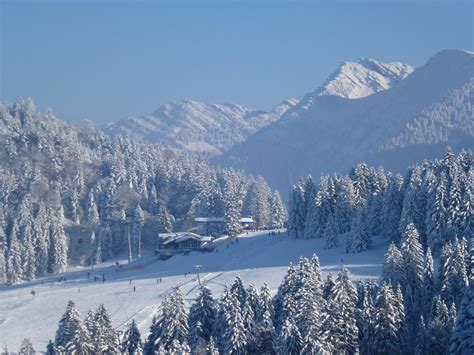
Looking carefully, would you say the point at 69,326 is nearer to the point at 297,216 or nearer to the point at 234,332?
the point at 234,332

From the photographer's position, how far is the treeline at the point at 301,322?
49.7m

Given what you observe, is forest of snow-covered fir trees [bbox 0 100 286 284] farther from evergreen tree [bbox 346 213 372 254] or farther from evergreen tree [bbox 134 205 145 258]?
evergreen tree [bbox 346 213 372 254]

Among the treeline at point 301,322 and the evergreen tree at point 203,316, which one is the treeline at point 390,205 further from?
the evergreen tree at point 203,316

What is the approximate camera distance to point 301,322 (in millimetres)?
49844

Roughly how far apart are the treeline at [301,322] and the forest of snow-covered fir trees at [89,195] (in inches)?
2497

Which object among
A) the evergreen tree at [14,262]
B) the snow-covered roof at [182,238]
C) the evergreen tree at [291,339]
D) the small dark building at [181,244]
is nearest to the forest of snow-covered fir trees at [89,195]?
the evergreen tree at [14,262]

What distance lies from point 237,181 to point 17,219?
52045 mm

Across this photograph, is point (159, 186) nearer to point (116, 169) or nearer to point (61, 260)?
point (116, 169)

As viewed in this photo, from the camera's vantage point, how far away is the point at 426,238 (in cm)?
7975

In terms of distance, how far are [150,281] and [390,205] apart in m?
29.0

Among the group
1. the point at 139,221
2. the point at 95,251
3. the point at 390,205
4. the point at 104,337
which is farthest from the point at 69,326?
the point at 139,221

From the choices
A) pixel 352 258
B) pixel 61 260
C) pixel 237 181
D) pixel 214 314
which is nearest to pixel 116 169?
pixel 237 181

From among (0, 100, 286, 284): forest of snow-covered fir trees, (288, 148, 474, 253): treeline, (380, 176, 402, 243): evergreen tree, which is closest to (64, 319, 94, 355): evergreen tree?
(288, 148, 474, 253): treeline

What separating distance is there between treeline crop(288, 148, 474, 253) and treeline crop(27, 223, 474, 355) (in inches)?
756
